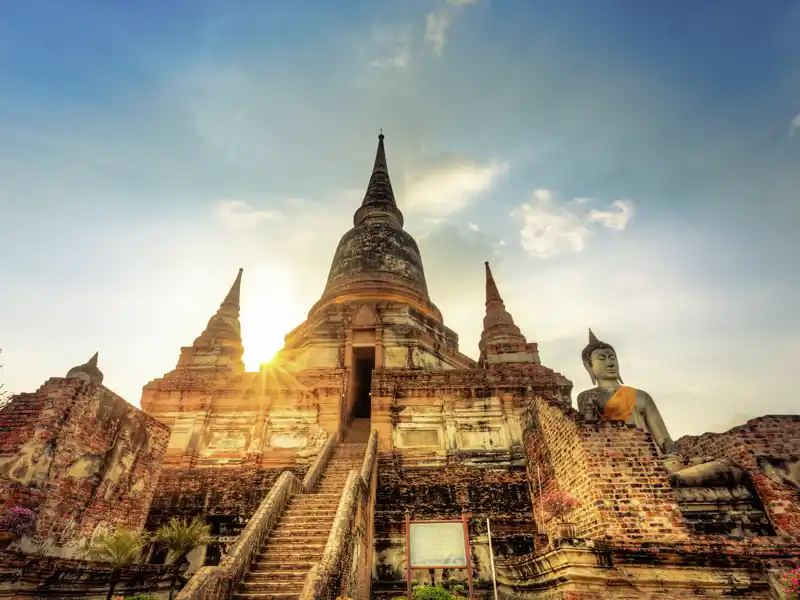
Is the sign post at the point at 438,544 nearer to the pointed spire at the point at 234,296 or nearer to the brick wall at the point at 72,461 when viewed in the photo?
the brick wall at the point at 72,461

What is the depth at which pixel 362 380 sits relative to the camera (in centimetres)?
1966

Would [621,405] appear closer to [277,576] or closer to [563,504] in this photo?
[563,504]

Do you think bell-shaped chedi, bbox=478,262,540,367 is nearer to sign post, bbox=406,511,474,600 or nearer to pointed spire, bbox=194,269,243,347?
sign post, bbox=406,511,474,600

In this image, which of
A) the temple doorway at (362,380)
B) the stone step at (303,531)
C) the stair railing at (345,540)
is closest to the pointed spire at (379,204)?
the temple doorway at (362,380)

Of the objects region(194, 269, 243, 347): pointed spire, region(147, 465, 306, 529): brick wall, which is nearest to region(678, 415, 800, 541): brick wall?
region(147, 465, 306, 529): brick wall

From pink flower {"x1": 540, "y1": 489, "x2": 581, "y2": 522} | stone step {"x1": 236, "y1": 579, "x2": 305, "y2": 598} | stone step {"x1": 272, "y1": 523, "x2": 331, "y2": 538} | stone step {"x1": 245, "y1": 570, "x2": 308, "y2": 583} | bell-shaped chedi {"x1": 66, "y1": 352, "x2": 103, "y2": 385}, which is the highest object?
bell-shaped chedi {"x1": 66, "y1": 352, "x2": 103, "y2": 385}

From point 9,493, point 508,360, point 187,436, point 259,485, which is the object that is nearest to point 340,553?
point 9,493

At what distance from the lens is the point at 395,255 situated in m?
24.6

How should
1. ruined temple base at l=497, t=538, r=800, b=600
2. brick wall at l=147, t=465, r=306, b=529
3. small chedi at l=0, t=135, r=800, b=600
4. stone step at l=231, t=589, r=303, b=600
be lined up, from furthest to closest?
1. brick wall at l=147, t=465, r=306, b=529
2. small chedi at l=0, t=135, r=800, b=600
3. stone step at l=231, t=589, r=303, b=600
4. ruined temple base at l=497, t=538, r=800, b=600

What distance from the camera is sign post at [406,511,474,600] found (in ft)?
25.0

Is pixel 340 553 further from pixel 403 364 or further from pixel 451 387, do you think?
pixel 403 364

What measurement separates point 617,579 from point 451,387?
8770 millimetres

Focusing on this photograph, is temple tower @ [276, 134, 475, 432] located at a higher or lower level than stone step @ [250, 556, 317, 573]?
higher

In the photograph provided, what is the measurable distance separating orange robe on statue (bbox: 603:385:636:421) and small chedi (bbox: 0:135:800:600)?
32 mm
